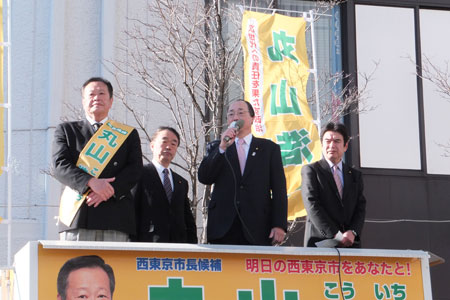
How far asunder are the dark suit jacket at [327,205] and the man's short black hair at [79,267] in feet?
6.39

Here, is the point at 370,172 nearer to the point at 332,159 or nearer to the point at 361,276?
the point at 332,159

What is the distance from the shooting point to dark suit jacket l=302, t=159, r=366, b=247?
6.11 meters

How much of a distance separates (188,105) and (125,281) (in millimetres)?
5715

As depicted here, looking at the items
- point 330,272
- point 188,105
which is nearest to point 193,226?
point 330,272

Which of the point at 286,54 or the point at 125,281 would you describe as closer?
the point at 125,281

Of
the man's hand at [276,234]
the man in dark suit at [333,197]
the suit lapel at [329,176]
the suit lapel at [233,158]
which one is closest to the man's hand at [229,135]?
the suit lapel at [233,158]

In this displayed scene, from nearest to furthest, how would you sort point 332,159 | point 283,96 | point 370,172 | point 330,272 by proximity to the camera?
point 330,272, point 332,159, point 283,96, point 370,172

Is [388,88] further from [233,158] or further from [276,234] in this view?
[276,234]

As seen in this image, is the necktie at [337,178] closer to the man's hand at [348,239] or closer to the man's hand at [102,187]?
the man's hand at [348,239]

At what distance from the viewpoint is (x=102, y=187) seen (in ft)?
17.5

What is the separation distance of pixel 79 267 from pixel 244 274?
1.01 metres

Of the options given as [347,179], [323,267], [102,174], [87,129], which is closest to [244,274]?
[323,267]

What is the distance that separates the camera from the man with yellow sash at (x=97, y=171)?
17.7 feet

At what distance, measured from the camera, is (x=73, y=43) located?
1090cm
